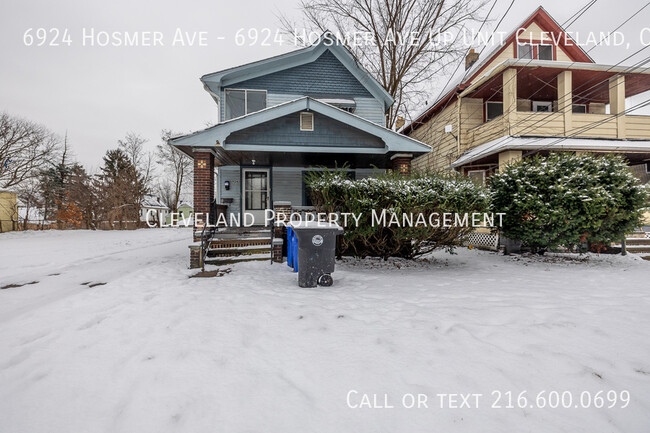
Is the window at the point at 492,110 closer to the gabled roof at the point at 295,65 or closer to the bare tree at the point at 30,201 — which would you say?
the gabled roof at the point at 295,65

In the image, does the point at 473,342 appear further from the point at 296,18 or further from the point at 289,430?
the point at 296,18

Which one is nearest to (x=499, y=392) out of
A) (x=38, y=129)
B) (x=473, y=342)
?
(x=473, y=342)

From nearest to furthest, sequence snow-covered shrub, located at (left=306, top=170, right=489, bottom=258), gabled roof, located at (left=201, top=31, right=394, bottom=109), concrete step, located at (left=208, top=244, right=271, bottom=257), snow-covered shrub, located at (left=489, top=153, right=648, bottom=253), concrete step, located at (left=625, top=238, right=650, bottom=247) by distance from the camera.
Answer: snow-covered shrub, located at (left=306, top=170, right=489, bottom=258) → snow-covered shrub, located at (left=489, top=153, right=648, bottom=253) → concrete step, located at (left=208, top=244, right=271, bottom=257) → concrete step, located at (left=625, top=238, right=650, bottom=247) → gabled roof, located at (left=201, top=31, right=394, bottom=109)

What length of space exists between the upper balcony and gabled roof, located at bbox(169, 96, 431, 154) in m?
4.82

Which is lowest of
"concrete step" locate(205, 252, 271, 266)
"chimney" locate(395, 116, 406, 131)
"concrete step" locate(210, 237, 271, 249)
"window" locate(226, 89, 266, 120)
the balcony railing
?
"concrete step" locate(205, 252, 271, 266)

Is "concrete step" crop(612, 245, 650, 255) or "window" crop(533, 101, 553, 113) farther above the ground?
"window" crop(533, 101, 553, 113)

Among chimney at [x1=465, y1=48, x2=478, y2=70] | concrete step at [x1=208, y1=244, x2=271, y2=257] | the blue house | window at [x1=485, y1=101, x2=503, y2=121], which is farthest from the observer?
chimney at [x1=465, y1=48, x2=478, y2=70]

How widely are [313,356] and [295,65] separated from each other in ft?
37.3

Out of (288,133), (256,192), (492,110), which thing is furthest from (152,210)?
(492,110)

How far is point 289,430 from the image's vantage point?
1.59 metres

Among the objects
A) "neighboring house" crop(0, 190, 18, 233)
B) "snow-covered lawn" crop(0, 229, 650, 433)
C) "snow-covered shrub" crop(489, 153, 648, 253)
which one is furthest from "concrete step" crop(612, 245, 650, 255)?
"neighboring house" crop(0, 190, 18, 233)

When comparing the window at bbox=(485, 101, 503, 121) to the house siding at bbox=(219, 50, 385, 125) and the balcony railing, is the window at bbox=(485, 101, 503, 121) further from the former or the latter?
the house siding at bbox=(219, 50, 385, 125)

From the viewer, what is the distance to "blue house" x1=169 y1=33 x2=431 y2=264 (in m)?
7.75

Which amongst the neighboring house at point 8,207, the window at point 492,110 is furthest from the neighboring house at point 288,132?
the neighboring house at point 8,207
